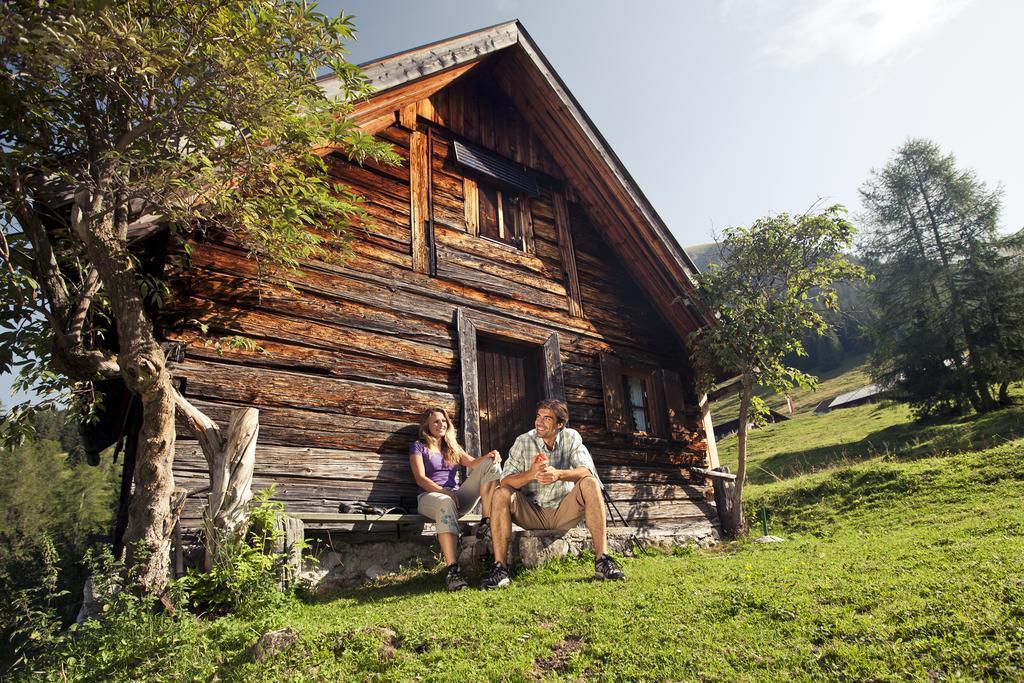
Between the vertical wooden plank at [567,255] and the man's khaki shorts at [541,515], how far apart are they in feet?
14.6

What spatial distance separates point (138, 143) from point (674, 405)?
8.70m

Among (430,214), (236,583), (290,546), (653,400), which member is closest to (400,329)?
(430,214)

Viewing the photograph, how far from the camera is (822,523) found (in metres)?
12.1

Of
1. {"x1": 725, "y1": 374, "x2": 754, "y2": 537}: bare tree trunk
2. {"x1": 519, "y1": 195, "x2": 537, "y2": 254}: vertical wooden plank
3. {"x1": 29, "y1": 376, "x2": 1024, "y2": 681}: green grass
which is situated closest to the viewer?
{"x1": 29, "y1": 376, "x2": 1024, "y2": 681}: green grass

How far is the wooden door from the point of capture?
8.49 meters

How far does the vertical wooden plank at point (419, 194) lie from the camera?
26.8ft

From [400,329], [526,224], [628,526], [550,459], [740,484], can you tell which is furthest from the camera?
[740,484]

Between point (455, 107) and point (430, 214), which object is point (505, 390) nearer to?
point (430, 214)

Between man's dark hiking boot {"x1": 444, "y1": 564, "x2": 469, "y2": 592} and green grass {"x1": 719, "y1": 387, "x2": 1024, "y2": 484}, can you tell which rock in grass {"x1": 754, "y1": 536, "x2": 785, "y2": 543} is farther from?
green grass {"x1": 719, "y1": 387, "x2": 1024, "y2": 484}

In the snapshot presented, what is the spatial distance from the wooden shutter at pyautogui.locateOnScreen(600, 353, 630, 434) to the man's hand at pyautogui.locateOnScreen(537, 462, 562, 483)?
410 centimetres

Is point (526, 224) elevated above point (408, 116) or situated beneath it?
situated beneath

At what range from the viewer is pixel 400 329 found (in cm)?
757

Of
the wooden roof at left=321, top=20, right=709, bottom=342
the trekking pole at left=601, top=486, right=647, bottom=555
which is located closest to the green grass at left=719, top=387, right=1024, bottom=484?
the wooden roof at left=321, top=20, right=709, bottom=342

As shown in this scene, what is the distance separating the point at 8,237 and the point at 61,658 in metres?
3.18
